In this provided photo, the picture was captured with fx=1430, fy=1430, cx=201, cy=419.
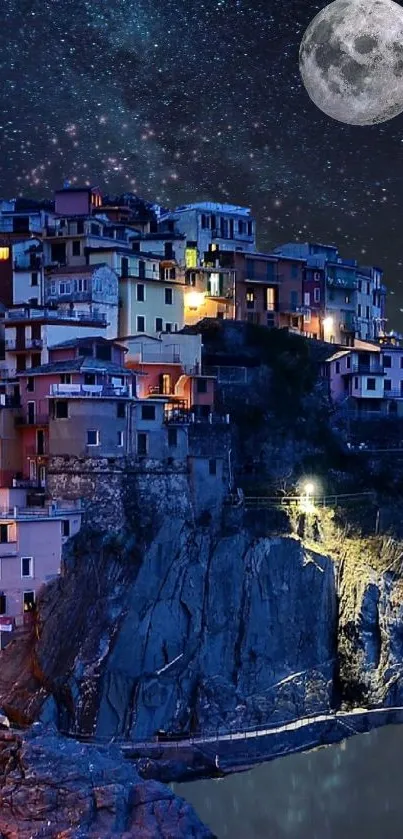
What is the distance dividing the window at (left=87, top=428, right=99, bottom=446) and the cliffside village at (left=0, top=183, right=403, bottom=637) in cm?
4

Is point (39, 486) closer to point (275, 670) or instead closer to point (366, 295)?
point (275, 670)

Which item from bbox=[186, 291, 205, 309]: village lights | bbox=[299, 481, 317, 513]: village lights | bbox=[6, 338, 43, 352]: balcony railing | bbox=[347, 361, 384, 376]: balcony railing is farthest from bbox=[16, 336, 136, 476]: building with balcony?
bbox=[347, 361, 384, 376]: balcony railing

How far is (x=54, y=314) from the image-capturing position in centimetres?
5616

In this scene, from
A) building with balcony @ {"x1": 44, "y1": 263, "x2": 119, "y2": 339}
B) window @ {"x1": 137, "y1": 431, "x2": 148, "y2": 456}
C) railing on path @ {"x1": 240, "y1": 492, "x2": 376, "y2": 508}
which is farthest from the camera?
building with balcony @ {"x1": 44, "y1": 263, "x2": 119, "y2": 339}

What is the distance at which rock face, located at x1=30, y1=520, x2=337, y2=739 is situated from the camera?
4691cm

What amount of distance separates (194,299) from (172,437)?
13.6 m

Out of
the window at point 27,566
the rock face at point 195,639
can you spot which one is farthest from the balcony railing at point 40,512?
the rock face at point 195,639

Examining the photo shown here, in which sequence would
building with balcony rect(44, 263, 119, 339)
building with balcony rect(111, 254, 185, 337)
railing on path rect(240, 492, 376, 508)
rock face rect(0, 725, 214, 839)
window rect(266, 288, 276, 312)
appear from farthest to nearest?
1. window rect(266, 288, 276, 312)
2. building with balcony rect(111, 254, 185, 337)
3. building with balcony rect(44, 263, 119, 339)
4. railing on path rect(240, 492, 376, 508)
5. rock face rect(0, 725, 214, 839)

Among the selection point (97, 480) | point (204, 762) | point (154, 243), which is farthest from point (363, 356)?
point (204, 762)

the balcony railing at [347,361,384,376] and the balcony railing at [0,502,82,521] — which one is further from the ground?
the balcony railing at [347,361,384,376]

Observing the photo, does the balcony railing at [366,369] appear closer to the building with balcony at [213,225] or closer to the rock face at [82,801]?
the building with balcony at [213,225]

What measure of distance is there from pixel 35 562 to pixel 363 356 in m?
22.7

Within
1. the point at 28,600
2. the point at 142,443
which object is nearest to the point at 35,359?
the point at 142,443

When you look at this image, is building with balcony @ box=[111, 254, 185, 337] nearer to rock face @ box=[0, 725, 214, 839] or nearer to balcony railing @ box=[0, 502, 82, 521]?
→ balcony railing @ box=[0, 502, 82, 521]
